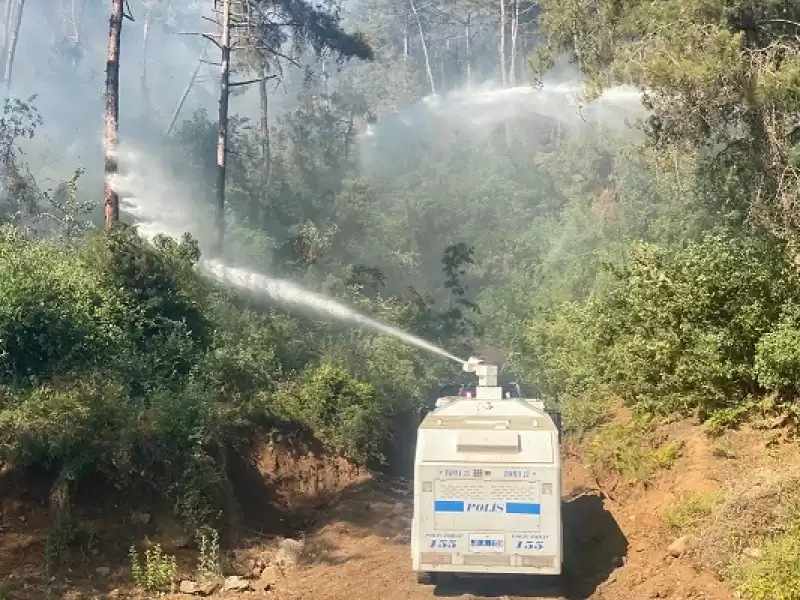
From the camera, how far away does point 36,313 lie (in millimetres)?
15711

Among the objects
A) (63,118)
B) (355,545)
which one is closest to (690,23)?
(355,545)

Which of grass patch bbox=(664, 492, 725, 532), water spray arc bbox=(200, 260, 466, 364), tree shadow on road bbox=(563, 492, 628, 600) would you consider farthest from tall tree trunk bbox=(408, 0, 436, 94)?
grass patch bbox=(664, 492, 725, 532)

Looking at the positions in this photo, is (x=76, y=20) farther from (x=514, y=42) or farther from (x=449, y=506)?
(x=449, y=506)

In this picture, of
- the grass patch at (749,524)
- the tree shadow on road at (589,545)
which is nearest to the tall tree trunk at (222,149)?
the tree shadow on road at (589,545)

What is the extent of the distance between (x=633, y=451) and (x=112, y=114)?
15.9 metres

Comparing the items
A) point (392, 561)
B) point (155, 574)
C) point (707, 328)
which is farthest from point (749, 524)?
point (155, 574)

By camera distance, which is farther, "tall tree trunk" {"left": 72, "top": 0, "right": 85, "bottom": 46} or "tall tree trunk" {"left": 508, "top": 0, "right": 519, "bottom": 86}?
"tall tree trunk" {"left": 72, "top": 0, "right": 85, "bottom": 46}

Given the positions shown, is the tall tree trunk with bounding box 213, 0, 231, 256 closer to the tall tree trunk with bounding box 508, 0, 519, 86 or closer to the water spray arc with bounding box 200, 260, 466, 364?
the water spray arc with bounding box 200, 260, 466, 364

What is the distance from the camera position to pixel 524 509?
37.7ft

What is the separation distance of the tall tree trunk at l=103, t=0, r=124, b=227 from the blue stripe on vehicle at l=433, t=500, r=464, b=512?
13210mm

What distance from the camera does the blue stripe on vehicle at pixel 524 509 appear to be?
1149cm

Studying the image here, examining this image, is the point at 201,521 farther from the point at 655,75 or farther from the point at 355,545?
the point at 655,75

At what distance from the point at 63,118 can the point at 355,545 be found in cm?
5841

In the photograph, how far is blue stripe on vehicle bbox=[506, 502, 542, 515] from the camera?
11492 millimetres
